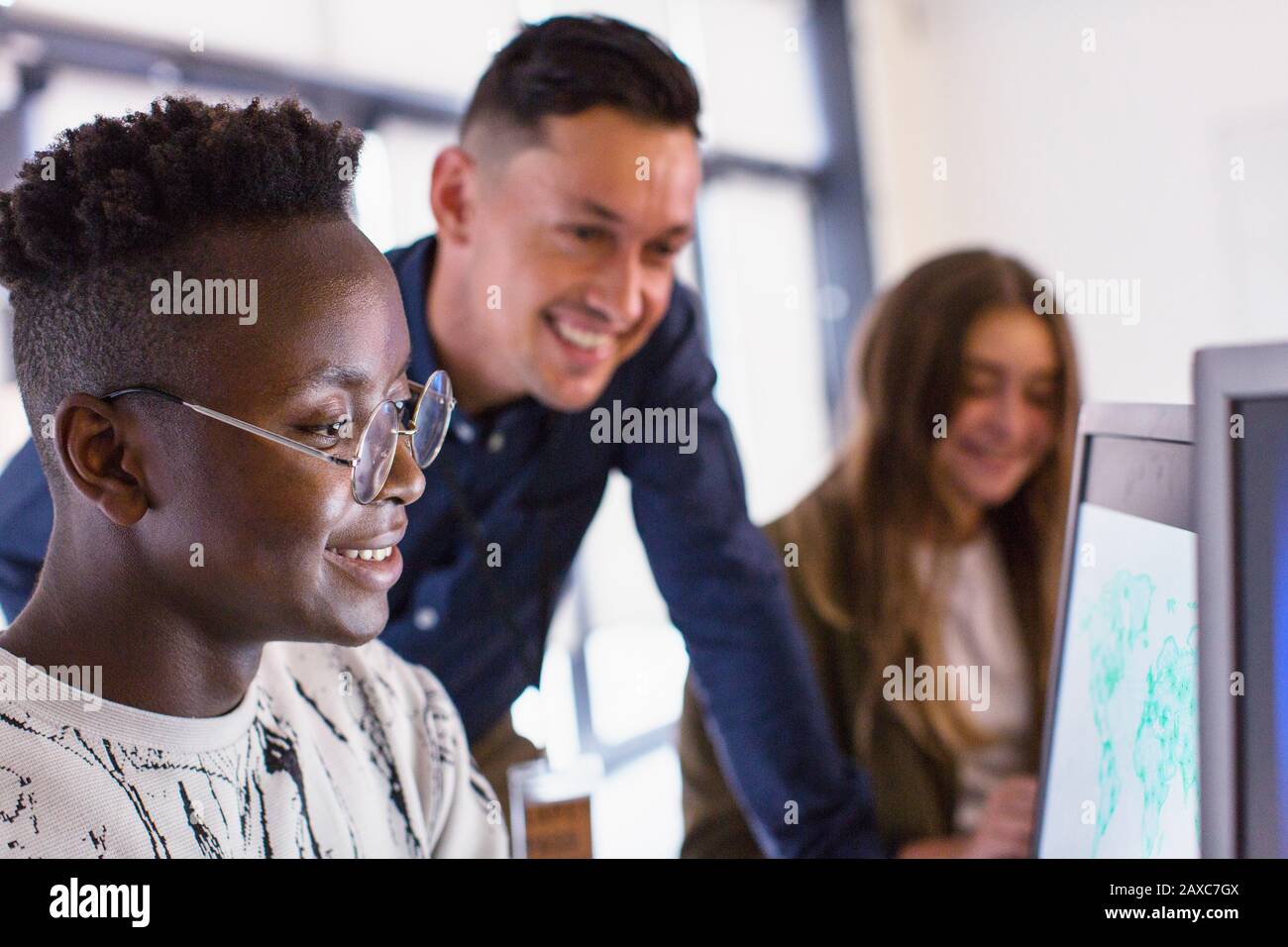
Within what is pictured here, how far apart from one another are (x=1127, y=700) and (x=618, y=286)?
18.6 inches

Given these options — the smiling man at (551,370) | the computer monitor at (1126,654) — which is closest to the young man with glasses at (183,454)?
the smiling man at (551,370)

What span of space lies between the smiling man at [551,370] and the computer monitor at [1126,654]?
1.22ft

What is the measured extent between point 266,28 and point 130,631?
1.12 meters

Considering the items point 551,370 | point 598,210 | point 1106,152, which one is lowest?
point 551,370

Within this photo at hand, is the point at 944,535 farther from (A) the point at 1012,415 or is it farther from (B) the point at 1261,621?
(B) the point at 1261,621

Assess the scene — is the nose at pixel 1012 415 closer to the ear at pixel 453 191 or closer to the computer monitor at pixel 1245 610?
the ear at pixel 453 191

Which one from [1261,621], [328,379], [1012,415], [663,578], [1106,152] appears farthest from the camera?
[1106,152]

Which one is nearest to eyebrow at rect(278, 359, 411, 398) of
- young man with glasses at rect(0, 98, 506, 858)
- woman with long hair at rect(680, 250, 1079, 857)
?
young man with glasses at rect(0, 98, 506, 858)

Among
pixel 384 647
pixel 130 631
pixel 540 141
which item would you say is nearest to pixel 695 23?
pixel 540 141

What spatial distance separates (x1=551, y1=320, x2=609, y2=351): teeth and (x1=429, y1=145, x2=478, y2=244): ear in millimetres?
102

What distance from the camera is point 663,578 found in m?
1.05

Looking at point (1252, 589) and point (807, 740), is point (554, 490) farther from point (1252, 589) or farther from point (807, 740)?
point (1252, 589)

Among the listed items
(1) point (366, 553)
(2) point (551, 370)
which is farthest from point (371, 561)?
(2) point (551, 370)

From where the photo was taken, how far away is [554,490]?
0.96 metres
